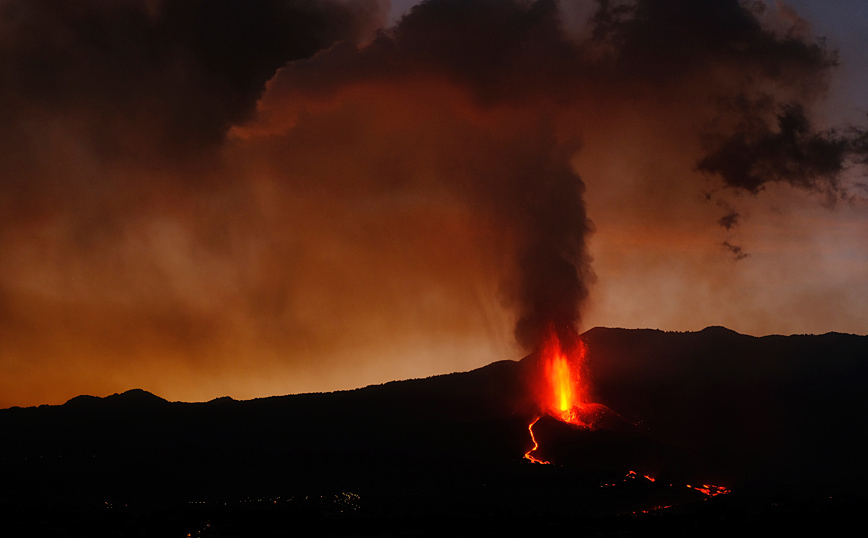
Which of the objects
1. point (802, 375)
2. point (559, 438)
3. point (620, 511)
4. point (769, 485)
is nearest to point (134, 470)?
point (559, 438)

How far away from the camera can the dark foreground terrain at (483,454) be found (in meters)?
66.0

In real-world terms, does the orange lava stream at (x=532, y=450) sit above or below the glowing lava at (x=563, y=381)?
below

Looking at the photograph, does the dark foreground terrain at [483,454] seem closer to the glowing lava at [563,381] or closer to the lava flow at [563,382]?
the lava flow at [563,382]

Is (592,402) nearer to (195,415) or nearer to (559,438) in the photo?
(559,438)

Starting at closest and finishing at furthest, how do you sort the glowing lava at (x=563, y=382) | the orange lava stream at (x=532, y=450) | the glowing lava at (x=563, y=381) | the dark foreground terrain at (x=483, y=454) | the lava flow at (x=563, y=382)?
the dark foreground terrain at (x=483, y=454)
the orange lava stream at (x=532, y=450)
the glowing lava at (x=563, y=382)
the lava flow at (x=563, y=382)
the glowing lava at (x=563, y=381)

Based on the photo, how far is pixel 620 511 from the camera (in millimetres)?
67000

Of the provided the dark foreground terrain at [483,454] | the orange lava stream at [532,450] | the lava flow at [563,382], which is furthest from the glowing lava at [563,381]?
the orange lava stream at [532,450]

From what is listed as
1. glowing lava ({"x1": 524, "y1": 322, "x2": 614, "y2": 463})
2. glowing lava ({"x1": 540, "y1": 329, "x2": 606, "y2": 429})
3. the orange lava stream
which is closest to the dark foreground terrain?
the orange lava stream

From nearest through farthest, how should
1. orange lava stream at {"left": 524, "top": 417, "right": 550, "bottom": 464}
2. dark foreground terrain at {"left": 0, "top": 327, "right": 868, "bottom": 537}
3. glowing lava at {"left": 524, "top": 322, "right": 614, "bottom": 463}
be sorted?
dark foreground terrain at {"left": 0, "top": 327, "right": 868, "bottom": 537} → orange lava stream at {"left": 524, "top": 417, "right": 550, "bottom": 464} → glowing lava at {"left": 524, "top": 322, "right": 614, "bottom": 463}

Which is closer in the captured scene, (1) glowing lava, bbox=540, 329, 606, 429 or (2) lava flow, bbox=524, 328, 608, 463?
(2) lava flow, bbox=524, 328, 608, 463

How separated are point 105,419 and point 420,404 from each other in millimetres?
50928

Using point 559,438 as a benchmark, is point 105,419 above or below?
above

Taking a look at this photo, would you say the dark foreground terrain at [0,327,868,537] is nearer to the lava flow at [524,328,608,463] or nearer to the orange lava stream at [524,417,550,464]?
the orange lava stream at [524,417,550,464]

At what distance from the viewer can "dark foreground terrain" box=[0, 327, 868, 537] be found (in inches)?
2598
